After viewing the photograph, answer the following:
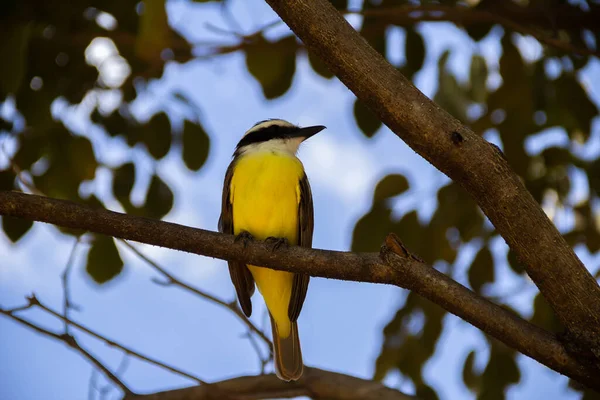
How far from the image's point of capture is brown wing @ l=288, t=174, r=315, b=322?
414cm

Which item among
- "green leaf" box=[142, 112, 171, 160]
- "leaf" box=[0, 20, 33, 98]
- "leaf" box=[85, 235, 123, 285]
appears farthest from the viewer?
"green leaf" box=[142, 112, 171, 160]

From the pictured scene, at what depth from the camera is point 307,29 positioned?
104 inches

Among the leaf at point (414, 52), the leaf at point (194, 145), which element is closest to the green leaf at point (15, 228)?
the leaf at point (194, 145)

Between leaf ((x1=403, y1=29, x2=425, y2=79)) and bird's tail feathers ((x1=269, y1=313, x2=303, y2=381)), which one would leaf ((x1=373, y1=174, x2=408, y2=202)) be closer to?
leaf ((x1=403, y1=29, x2=425, y2=79))

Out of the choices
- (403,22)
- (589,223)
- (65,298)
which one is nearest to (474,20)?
(403,22)

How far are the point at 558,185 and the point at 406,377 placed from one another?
1393 millimetres

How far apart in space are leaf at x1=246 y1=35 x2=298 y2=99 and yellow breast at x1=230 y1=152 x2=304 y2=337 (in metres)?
0.41

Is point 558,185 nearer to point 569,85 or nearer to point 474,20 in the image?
point 569,85

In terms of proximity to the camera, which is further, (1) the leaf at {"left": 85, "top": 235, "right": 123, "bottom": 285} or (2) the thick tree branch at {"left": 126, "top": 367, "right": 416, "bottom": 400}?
(1) the leaf at {"left": 85, "top": 235, "right": 123, "bottom": 285}

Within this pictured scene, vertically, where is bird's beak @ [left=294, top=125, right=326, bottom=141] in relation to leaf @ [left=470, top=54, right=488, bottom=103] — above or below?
below

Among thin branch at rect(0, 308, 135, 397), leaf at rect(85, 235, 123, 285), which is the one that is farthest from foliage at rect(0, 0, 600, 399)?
thin branch at rect(0, 308, 135, 397)

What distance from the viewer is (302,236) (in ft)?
13.9

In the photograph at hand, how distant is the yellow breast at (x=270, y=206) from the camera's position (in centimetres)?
421

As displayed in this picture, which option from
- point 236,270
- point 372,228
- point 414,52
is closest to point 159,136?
point 236,270
